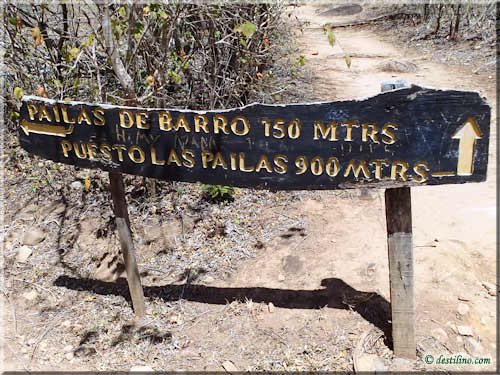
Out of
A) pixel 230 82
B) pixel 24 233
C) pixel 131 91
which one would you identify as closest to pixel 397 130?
pixel 131 91

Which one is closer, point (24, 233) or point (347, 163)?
point (347, 163)

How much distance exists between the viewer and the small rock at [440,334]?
9.68 feet

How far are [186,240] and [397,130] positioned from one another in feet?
8.12

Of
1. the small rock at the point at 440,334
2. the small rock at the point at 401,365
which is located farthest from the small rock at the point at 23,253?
the small rock at the point at 440,334

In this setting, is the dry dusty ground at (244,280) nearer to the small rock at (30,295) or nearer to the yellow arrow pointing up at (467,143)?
the small rock at (30,295)

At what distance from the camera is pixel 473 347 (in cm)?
290

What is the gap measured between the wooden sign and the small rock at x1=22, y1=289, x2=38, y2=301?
161cm

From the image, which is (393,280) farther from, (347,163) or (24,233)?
(24,233)

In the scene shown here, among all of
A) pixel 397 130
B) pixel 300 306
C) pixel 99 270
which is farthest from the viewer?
pixel 99 270

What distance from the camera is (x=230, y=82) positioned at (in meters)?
5.12

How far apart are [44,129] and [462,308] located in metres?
2.97

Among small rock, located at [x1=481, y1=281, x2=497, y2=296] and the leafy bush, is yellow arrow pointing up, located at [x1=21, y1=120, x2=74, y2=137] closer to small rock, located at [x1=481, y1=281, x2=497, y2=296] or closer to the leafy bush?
the leafy bush

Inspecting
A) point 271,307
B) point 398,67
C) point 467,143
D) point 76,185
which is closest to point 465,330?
point 271,307

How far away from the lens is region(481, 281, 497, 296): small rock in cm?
324
